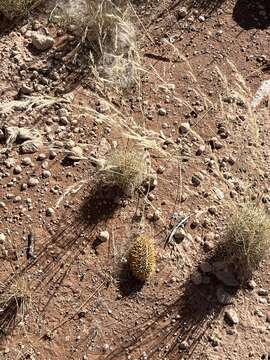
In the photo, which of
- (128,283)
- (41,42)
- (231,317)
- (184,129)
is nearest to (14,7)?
(41,42)

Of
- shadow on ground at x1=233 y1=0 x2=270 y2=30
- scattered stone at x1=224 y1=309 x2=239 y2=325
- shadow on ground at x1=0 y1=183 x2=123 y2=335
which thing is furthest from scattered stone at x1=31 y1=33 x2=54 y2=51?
scattered stone at x1=224 y1=309 x2=239 y2=325

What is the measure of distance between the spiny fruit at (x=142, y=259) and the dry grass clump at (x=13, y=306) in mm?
700

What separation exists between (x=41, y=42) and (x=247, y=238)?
2.31 m

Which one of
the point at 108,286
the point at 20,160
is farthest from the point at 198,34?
the point at 108,286

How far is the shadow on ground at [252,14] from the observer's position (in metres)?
5.52

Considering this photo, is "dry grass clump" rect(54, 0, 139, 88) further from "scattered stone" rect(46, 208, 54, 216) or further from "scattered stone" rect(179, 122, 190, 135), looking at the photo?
"scattered stone" rect(46, 208, 54, 216)

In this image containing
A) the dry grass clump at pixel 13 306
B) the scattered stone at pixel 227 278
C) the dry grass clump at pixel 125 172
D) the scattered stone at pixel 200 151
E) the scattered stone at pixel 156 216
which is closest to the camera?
the dry grass clump at pixel 13 306

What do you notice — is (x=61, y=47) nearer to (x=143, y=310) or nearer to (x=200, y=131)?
(x=200, y=131)

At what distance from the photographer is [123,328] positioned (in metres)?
4.02

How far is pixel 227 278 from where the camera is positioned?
13.8ft

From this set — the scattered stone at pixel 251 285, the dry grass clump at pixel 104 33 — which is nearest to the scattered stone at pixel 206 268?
the scattered stone at pixel 251 285

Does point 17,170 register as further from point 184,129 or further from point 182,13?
point 182,13

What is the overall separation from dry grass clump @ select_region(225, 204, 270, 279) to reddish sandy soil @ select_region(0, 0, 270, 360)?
123 millimetres

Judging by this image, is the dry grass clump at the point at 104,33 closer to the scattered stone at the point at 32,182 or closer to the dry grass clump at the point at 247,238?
the scattered stone at the point at 32,182
